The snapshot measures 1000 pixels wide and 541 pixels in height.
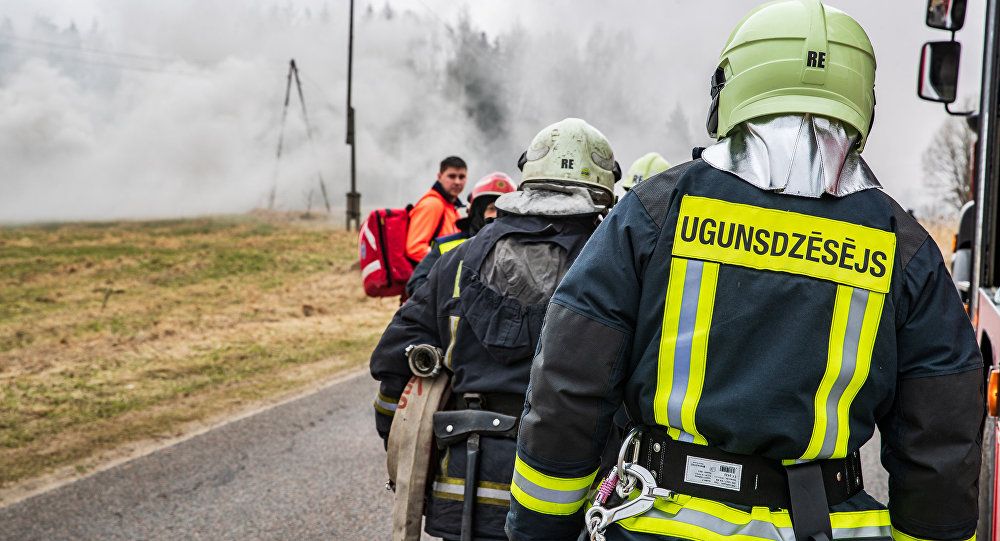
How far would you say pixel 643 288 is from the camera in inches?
66.4

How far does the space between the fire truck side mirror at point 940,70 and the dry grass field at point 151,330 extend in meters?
5.33

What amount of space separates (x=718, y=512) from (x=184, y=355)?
8.50 metres

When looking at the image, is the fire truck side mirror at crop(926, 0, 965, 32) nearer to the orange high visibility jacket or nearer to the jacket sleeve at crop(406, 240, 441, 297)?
the jacket sleeve at crop(406, 240, 441, 297)

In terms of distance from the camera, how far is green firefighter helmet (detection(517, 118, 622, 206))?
286 cm

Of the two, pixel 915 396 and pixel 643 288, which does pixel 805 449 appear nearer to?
pixel 915 396

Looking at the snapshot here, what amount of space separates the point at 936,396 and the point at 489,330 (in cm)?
124

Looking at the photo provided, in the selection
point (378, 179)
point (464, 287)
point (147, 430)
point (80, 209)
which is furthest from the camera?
point (378, 179)

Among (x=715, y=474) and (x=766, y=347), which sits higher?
(x=766, y=347)

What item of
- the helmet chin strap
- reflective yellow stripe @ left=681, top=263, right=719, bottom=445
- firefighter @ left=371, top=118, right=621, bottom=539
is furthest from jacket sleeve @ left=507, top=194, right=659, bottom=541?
firefighter @ left=371, top=118, right=621, bottom=539

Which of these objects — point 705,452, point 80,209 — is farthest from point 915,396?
point 80,209

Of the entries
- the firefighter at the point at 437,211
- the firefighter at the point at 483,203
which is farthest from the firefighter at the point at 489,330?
the firefighter at the point at 437,211

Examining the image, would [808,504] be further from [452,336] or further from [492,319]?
[452,336]

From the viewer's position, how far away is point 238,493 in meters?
4.83

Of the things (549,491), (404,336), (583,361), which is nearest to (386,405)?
(404,336)
